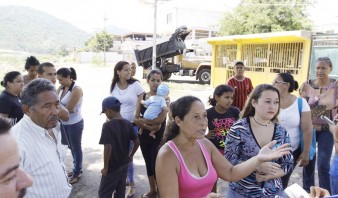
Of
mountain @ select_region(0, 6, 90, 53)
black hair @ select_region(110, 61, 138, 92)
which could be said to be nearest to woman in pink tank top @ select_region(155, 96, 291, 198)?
black hair @ select_region(110, 61, 138, 92)

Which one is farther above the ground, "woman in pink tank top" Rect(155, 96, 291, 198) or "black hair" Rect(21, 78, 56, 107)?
"black hair" Rect(21, 78, 56, 107)

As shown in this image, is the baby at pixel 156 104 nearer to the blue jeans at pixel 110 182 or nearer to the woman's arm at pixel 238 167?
the blue jeans at pixel 110 182

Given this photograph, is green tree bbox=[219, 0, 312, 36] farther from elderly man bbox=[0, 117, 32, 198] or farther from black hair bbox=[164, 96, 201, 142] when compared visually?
elderly man bbox=[0, 117, 32, 198]

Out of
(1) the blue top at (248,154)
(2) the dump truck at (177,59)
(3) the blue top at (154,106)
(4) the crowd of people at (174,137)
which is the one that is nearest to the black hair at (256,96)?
(4) the crowd of people at (174,137)

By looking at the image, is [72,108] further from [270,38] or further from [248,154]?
[270,38]

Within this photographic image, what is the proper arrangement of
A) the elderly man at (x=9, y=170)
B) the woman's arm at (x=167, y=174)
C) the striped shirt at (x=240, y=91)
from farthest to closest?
the striped shirt at (x=240, y=91) < the woman's arm at (x=167, y=174) < the elderly man at (x=9, y=170)

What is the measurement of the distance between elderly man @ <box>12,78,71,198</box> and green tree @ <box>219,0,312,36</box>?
22849mm

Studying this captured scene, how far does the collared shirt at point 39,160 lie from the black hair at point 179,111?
33.4 inches

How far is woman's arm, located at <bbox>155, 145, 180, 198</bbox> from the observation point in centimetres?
198

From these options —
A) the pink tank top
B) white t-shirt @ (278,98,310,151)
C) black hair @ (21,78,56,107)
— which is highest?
black hair @ (21,78,56,107)

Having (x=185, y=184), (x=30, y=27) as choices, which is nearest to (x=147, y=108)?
(x=185, y=184)

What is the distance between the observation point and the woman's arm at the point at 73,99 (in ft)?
13.8

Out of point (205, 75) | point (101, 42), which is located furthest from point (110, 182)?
point (101, 42)

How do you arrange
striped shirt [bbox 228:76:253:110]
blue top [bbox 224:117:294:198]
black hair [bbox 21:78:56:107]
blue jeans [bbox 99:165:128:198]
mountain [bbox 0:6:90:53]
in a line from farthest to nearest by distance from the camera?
mountain [bbox 0:6:90:53] < striped shirt [bbox 228:76:253:110] < blue jeans [bbox 99:165:128:198] < blue top [bbox 224:117:294:198] < black hair [bbox 21:78:56:107]
